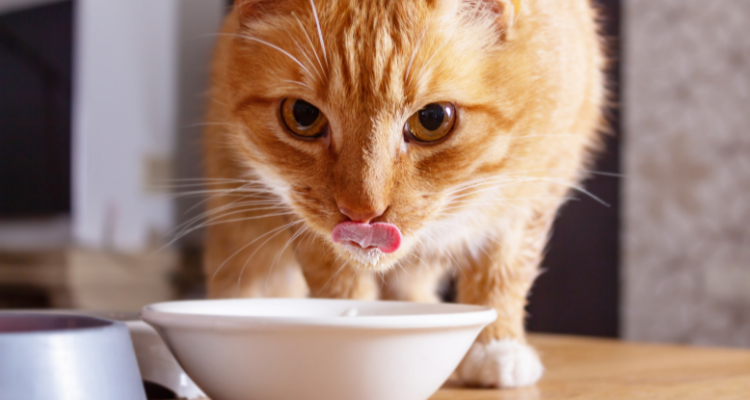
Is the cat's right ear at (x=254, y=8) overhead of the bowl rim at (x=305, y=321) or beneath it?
overhead

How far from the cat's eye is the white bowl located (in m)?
0.31

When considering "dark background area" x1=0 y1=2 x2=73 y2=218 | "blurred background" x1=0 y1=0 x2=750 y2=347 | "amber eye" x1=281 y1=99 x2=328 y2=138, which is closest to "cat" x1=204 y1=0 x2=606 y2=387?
"amber eye" x1=281 y1=99 x2=328 y2=138

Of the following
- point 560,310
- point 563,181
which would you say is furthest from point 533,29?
point 560,310

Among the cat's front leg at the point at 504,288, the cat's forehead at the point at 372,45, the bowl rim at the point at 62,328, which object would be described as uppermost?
the cat's forehead at the point at 372,45

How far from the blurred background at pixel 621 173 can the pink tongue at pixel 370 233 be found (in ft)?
5.32

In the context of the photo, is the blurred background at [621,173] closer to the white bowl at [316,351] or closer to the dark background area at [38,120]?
the dark background area at [38,120]

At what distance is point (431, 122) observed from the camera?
885 mm

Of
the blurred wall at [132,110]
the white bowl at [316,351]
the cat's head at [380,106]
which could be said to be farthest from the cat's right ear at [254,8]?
the blurred wall at [132,110]

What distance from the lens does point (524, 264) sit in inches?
46.0

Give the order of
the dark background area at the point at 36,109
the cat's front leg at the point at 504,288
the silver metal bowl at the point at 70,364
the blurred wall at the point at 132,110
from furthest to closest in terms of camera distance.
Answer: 1. the blurred wall at the point at 132,110
2. the dark background area at the point at 36,109
3. the cat's front leg at the point at 504,288
4. the silver metal bowl at the point at 70,364

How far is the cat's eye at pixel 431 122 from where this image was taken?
88 cm

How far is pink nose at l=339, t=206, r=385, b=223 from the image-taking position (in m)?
0.83

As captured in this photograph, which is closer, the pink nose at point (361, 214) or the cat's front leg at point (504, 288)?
the pink nose at point (361, 214)

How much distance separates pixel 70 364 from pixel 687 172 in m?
2.60
